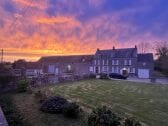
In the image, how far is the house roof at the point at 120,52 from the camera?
69.6 metres

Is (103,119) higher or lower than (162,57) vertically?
lower

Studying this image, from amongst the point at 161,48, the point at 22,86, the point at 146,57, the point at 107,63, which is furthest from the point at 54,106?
the point at 161,48

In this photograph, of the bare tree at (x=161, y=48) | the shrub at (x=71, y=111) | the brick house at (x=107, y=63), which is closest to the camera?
the shrub at (x=71, y=111)

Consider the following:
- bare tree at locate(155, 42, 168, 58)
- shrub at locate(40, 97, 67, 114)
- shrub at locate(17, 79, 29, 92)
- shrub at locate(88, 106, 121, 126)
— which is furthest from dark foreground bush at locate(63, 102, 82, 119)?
bare tree at locate(155, 42, 168, 58)

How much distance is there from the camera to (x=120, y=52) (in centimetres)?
7244

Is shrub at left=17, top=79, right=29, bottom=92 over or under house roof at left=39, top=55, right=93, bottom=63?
under

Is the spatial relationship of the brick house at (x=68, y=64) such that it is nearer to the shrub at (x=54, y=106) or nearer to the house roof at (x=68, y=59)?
the house roof at (x=68, y=59)

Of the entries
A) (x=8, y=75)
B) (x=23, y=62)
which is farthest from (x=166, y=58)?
(x=8, y=75)

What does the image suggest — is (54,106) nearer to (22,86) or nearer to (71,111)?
(71,111)

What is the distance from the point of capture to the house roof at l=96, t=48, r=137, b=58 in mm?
69625

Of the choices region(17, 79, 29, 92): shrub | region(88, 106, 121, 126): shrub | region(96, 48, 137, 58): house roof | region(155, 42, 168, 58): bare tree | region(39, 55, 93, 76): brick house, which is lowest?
region(88, 106, 121, 126): shrub

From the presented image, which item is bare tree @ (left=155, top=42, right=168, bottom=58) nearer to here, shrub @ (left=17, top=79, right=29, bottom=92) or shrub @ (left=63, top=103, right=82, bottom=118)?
shrub @ (left=17, top=79, right=29, bottom=92)

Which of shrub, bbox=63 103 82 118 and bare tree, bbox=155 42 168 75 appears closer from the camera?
shrub, bbox=63 103 82 118

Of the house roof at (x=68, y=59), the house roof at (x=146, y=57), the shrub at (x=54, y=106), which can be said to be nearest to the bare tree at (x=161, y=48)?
the house roof at (x=146, y=57)
